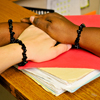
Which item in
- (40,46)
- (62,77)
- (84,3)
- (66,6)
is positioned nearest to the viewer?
(62,77)

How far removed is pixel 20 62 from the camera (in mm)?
477

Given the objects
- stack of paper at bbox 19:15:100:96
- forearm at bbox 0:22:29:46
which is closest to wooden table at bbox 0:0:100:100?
stack of paper at bbox 19:15:100:96

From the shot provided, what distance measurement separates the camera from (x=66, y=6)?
1.84 m

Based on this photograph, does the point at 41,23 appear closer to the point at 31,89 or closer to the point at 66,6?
the point at 31,89

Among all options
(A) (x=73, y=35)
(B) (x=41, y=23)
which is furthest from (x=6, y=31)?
(A) (x=73, y=35)

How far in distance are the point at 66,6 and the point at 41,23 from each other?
1.31 m

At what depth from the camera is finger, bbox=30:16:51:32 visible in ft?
1.91

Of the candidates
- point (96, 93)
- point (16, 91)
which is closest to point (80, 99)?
point (96, 93)

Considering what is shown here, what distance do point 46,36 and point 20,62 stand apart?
5.6 inches

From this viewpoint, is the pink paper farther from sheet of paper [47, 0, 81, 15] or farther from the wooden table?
sheet of paper [47, 0, 81, 15]

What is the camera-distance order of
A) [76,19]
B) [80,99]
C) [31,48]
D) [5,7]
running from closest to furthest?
[80,99], [31,48], [76,19], [5,7]

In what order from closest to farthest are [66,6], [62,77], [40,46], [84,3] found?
[62,77] < [40,46] < [66,6] < [84,3]

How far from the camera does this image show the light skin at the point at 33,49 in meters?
0.46

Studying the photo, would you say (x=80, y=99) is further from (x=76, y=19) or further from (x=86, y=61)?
(x=76, y=19)
